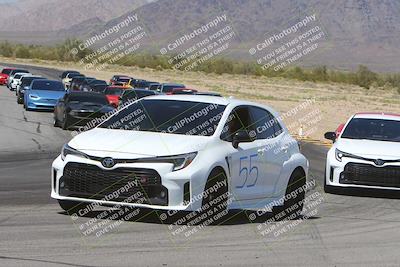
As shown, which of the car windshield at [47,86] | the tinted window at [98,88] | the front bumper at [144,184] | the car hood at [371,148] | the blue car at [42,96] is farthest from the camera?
the tinted window at [98,88]

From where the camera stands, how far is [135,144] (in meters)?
10.0

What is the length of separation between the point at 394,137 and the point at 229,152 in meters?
6.72

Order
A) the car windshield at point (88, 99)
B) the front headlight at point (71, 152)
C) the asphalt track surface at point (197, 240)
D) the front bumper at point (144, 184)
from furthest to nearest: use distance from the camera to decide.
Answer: the car windshield at point (88, 99) → the front headlight at point (71, 152) → the front bumper at point (144, 184) → the asphalt track surface at point (197, 240)

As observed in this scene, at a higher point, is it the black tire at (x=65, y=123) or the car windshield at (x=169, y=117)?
the car windshield at (x=169, y=117)

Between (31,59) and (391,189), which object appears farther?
(31,59)

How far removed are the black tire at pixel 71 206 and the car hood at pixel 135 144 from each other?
804mm

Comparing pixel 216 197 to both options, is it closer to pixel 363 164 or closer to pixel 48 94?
pixel 363 164

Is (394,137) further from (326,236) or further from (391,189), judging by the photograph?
(326,236)

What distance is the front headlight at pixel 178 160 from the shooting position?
32.2 feet

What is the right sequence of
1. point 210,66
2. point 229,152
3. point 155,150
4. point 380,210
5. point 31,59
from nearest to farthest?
point 155,150 → point 229,152 → point 380,210 → point 210,66 → point 31,59

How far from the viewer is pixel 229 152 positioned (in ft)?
34.6

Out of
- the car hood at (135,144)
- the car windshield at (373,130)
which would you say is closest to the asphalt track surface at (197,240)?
the car hood at (135,144)

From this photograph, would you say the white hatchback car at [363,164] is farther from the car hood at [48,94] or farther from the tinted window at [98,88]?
the tinted window at [98,88]

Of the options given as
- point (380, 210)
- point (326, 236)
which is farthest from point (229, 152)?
point (380, 210)
